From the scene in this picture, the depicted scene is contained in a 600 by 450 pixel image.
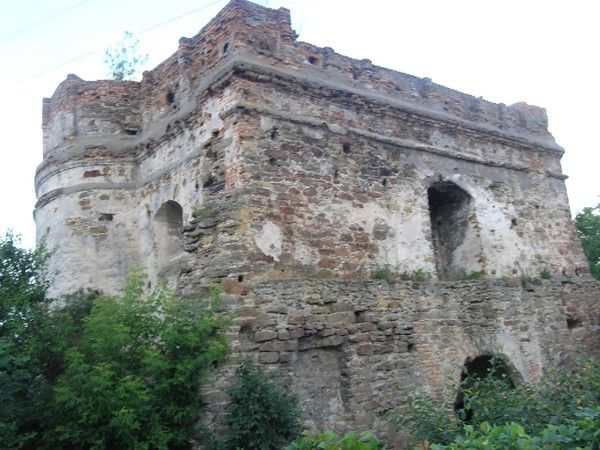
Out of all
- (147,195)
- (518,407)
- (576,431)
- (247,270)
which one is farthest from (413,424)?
(147,195)

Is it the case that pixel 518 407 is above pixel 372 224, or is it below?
below

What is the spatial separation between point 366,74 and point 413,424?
5.75m

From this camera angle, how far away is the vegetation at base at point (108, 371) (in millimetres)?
6906

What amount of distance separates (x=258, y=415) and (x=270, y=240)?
237cm

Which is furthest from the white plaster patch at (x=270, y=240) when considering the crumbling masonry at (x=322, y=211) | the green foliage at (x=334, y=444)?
the green foliage at (x=334, y=444)

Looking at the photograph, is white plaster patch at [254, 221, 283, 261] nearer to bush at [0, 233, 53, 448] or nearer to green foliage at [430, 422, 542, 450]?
bush at [0, 233, 53, 448]

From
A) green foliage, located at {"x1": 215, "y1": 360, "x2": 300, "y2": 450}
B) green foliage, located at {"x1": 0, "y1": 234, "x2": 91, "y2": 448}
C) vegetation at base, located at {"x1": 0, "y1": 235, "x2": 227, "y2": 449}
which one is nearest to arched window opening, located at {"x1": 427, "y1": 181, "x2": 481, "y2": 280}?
green foliage, located at {"x1": 215, "y1": 360, "x2": 300, "y2": 450}

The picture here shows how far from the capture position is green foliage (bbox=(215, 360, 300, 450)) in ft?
22.7

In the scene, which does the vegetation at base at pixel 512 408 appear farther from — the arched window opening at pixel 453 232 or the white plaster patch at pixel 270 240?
the arched window opening at pixel 453 232

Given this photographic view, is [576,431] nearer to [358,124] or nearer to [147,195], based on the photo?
[358,124]

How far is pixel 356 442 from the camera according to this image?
14.2 feet

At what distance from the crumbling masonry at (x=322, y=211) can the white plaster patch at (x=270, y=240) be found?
33mm

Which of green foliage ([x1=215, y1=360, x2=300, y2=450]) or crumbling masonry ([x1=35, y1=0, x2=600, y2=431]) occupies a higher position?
crumbling masonry ([x1=35, y1=0, x2=600, y2=431])

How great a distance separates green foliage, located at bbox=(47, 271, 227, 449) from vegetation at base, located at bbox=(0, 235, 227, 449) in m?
0.01
